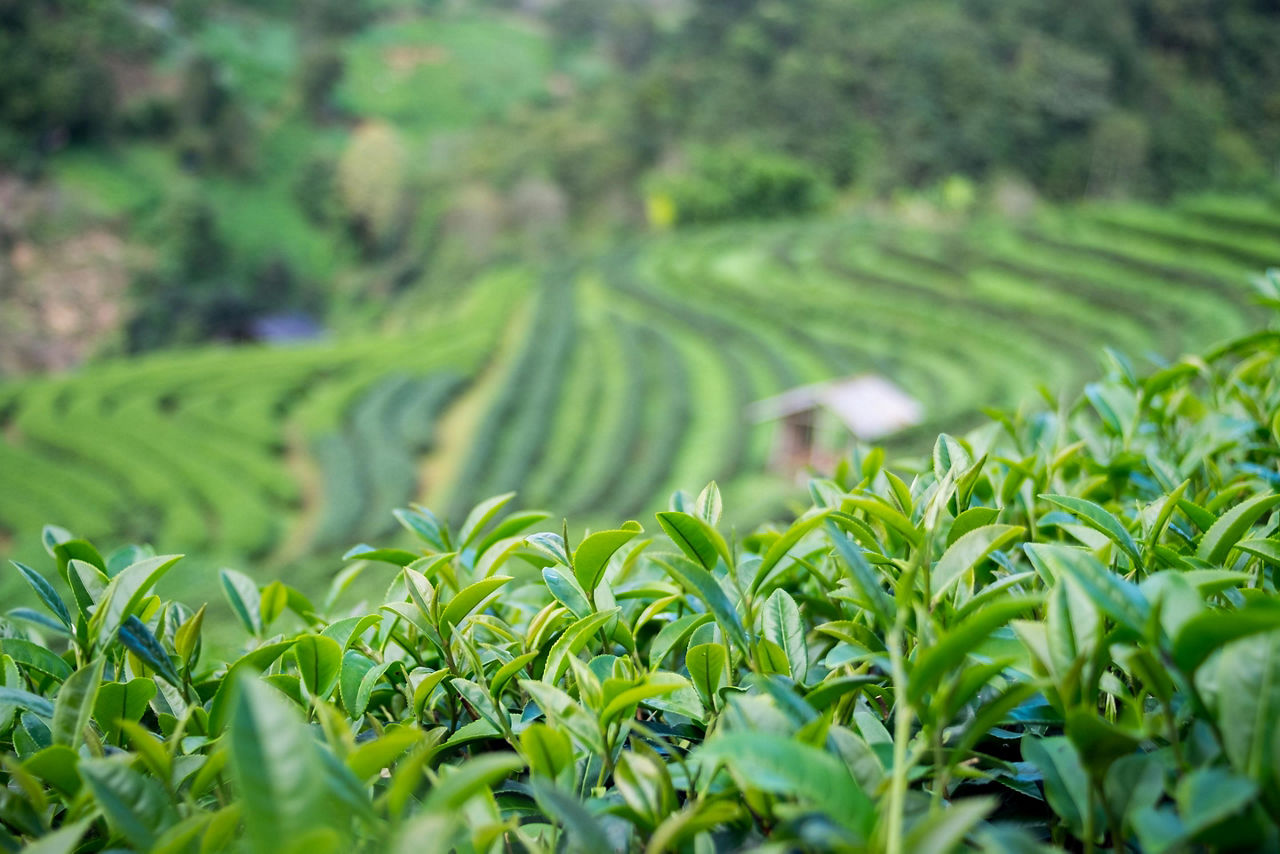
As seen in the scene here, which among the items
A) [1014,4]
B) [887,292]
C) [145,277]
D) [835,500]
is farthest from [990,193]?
[835,500]

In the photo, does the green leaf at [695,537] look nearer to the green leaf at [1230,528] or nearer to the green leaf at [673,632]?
the green leaf at [673,632]

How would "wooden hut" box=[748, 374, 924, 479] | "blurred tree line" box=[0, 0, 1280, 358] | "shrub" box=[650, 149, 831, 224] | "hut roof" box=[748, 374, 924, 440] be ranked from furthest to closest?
"shrub" box=[650, 149, 831, 224] → "blurred tree line" box=[0, 0, 1280, 358] → "wooden hut" box=[748, 374, 924, 479] → "hut roof" box=[748, 374, 924, 440]

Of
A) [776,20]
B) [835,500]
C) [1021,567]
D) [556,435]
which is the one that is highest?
[776,20]

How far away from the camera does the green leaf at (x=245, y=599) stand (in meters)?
1.00

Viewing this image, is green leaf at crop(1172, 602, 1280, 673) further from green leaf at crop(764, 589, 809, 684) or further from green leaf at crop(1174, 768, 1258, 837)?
green leaf at crop(764, 589, 809, 684)

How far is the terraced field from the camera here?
11.2m

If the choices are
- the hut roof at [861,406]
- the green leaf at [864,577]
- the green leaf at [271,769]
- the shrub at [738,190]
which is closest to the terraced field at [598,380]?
the hut roof at [861,406]

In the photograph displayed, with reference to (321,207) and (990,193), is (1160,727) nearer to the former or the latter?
(990,193)

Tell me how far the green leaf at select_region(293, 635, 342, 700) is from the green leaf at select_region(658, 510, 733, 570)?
0.30 metres

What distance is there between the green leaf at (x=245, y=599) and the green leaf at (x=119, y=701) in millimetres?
215

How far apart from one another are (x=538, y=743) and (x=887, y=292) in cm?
1838

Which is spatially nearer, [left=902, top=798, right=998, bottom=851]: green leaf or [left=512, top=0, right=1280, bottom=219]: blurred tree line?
[left=902, top=798, right=998, bottom=851]: green leaf

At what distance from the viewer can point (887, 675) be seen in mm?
797

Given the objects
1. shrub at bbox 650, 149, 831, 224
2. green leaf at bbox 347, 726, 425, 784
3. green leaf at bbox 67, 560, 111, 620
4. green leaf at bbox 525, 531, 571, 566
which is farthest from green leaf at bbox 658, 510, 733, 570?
shrub at bbox 650, 149, 831, 224
